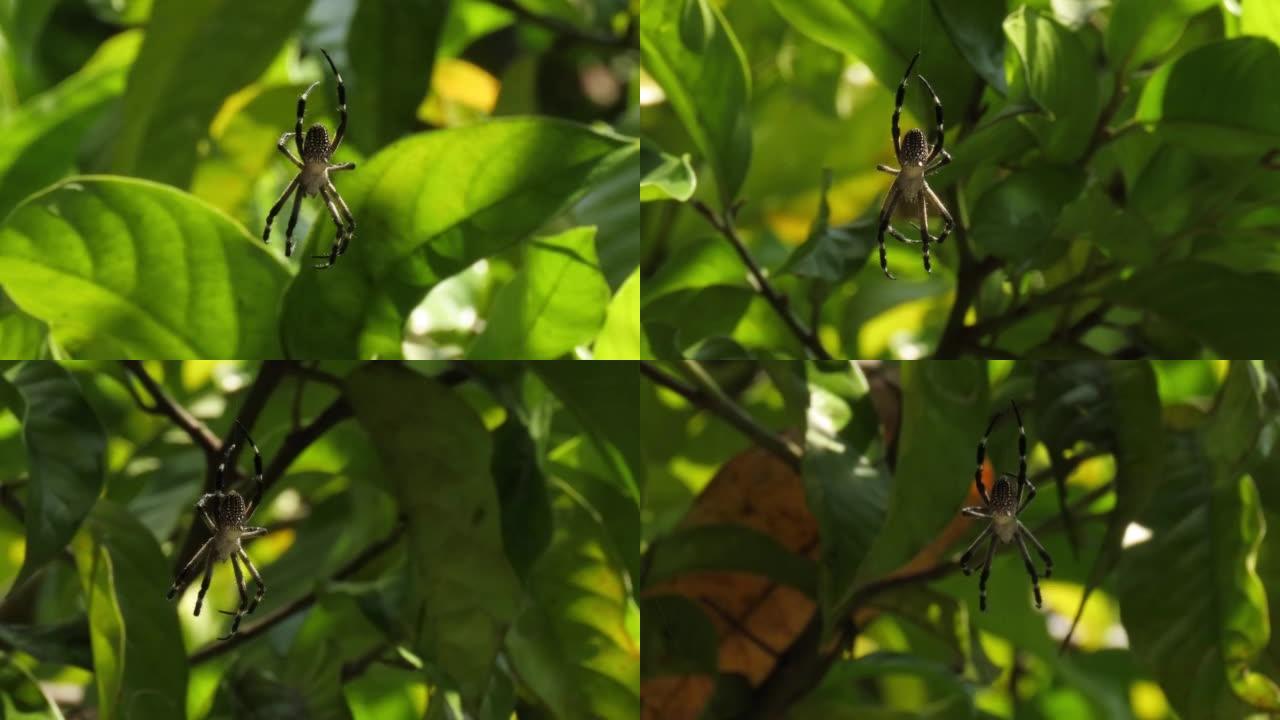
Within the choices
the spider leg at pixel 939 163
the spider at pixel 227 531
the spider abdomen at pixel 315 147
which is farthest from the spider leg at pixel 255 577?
the spider leg at pixel 939 163

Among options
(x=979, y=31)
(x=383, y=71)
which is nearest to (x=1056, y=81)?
(x=979, y=31)

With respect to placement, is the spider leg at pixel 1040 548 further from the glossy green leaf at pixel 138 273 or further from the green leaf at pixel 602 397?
the glossy green leaf at pixel 138 273

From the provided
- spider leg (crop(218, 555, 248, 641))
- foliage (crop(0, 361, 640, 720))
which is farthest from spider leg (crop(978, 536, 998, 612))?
spider leg (crop(218, 555, 248, 641))

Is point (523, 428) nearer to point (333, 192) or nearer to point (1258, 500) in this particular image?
point (333, 192)

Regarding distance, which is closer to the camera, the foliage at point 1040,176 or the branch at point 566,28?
the foliage at point 1040,176

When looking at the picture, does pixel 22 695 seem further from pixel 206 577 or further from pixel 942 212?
pixel 942 212

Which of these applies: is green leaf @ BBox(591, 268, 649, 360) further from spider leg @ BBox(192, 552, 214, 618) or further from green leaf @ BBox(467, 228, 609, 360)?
spider leg @ BBox(192, 552, 214, 618)

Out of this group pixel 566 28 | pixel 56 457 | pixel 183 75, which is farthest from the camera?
pixel 566 28
